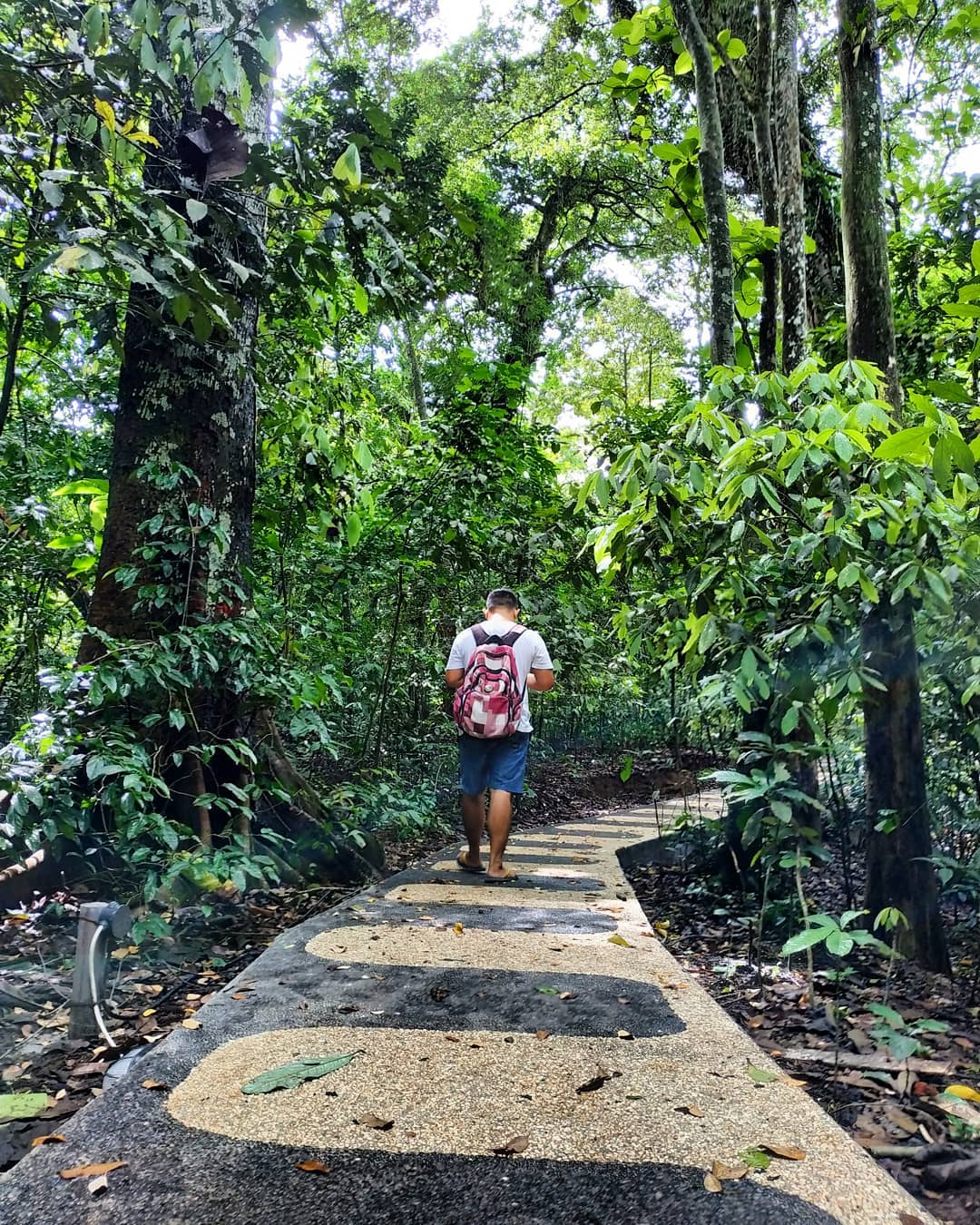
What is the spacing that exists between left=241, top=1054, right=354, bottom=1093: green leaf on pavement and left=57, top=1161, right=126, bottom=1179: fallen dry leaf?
1.14 feet

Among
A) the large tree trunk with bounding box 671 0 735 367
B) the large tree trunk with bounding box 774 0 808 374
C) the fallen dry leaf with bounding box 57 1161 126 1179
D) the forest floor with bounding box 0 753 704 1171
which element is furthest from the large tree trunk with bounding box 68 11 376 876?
the large tree trunk with bounding box 774 0 808 374

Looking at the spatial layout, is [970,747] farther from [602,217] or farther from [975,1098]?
[602,217]

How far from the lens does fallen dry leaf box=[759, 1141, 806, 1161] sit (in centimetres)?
158

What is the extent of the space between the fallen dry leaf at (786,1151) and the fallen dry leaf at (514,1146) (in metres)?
0.47

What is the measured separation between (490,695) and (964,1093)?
2.83 metres

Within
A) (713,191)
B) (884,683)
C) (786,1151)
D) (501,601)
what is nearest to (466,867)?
(501,601)

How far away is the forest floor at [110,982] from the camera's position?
6.61 ft

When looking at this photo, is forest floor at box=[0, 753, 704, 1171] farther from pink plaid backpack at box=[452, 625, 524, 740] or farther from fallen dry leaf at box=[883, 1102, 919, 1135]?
fallen dry leaf at box=[883, 1102, 919, 1135]

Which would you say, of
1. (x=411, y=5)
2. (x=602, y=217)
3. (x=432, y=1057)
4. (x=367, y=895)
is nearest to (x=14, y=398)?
(x=367, y=895)

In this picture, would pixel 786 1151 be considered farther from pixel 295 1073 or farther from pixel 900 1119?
pixel 295 1073

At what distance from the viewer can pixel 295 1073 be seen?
1962 millimetres

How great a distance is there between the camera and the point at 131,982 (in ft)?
8.86


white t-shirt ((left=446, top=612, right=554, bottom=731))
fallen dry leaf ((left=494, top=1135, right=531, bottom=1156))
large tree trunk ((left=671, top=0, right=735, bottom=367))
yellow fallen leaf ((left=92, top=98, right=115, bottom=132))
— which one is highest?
large tree trunk ((left=671, top=0, right=735, bottom=367))

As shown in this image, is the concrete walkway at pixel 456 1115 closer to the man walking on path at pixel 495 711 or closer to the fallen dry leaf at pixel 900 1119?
the fallen dry leaf at pixel 900 1119
